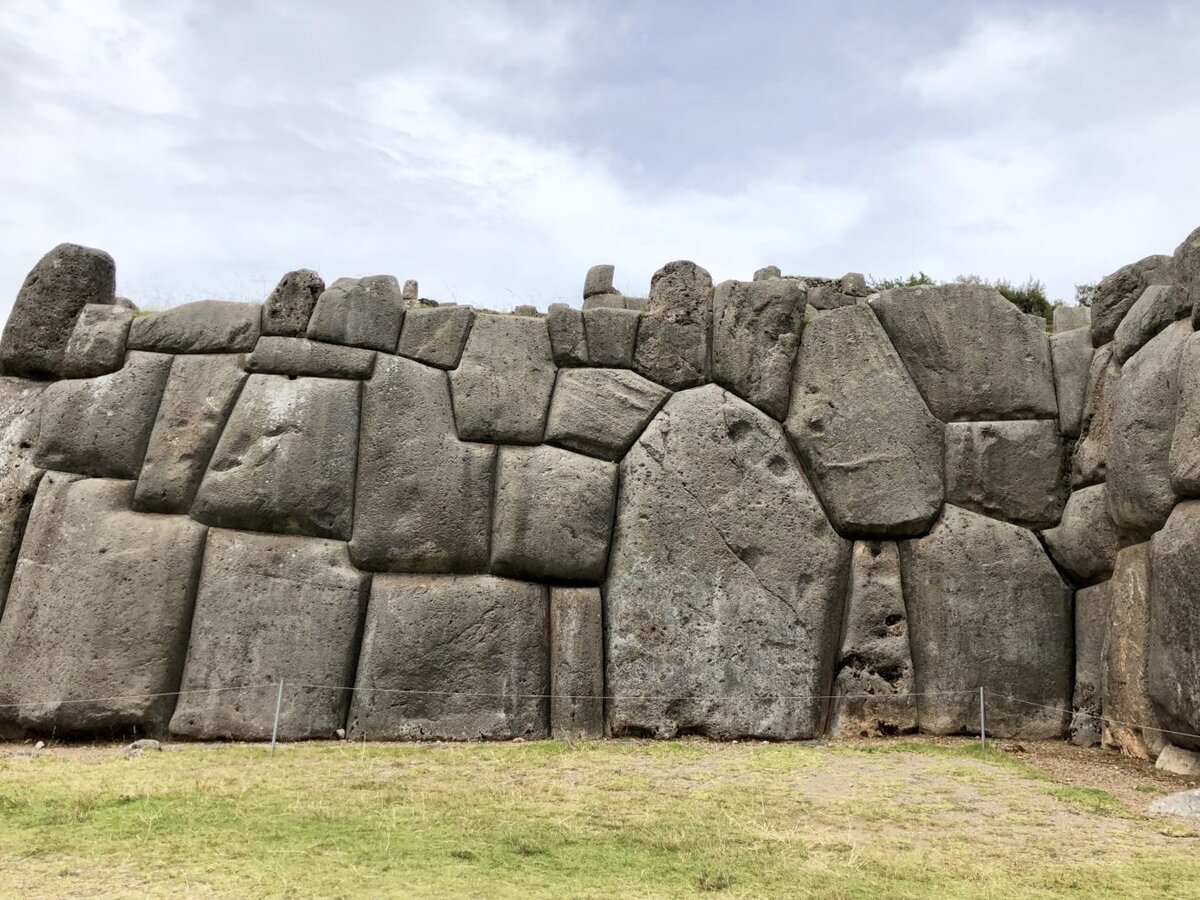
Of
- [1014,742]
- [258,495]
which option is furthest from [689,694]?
[258,495]

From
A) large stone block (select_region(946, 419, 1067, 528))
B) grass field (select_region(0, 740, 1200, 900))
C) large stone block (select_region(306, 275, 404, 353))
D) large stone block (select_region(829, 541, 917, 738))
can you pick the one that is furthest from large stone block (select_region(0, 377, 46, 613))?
large stone block (select_region(946, 419, 1067, 528))

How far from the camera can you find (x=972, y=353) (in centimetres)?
923

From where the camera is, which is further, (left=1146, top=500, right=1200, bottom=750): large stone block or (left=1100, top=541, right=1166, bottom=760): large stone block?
(left=1100, top=541, right=1166, bottom=760): large stone block

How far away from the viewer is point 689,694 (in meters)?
8.61

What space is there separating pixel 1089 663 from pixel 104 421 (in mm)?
8751

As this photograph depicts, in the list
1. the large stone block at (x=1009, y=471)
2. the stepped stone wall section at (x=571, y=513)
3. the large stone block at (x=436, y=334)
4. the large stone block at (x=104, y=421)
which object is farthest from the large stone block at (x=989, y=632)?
the large stone block at (x=104, y=421)

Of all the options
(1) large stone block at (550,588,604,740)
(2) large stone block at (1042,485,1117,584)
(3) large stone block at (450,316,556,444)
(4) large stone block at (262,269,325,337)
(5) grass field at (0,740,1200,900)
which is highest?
(4) large stone block at (262,269,325,337)

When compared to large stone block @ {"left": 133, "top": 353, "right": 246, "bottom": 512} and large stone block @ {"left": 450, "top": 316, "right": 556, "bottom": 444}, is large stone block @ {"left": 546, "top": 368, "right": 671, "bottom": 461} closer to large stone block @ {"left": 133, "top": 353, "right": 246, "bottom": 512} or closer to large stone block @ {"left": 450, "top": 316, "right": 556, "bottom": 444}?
large stone block @ {"left": 450, "top": 316, "right": 556, "bottom": 444}

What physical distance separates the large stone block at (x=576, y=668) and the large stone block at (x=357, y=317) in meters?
2.83

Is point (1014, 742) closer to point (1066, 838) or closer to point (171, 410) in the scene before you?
point (1066, 838)

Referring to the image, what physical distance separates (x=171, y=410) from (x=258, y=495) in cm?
119

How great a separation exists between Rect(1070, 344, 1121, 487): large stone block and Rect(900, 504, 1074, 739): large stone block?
76cm

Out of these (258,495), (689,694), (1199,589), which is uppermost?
(258,495)

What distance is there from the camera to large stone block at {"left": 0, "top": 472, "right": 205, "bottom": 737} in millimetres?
8258
